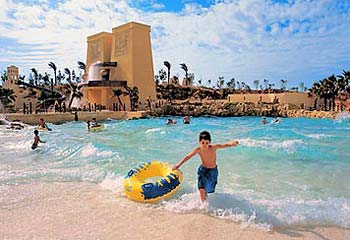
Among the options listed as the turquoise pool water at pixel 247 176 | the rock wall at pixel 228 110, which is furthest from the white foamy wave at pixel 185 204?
the rock wall at pixel 228 110

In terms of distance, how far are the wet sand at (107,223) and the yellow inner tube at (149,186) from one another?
0.19 metres

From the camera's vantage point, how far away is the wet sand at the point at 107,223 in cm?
378

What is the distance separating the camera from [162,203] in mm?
5012

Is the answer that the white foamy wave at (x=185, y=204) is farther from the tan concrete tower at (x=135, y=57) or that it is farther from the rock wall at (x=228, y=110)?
the tan concrete tower at (x=135, y=57)

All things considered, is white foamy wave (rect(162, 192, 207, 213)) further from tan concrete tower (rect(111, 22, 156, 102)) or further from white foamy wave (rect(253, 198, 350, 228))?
tan concrete tower (rect(111, 22, 156, 102))

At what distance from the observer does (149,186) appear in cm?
A: 505

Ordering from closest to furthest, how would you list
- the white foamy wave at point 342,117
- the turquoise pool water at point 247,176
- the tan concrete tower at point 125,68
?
the turquoise pool water at point 247,176 → the white foamy wave at point 342,117 → the tan concrete tower at point 125,68

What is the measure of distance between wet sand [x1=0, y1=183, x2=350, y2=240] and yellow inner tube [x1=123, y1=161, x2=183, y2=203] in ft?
0.61

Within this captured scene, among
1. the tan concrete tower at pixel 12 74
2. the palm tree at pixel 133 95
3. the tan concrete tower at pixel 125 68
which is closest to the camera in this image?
the palm tree at pixel 133 95

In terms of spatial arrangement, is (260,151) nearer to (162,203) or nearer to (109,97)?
(162,203)

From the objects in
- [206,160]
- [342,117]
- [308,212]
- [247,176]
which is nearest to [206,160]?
[206,160]

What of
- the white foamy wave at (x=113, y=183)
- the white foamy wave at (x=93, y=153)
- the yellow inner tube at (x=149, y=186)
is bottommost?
the white foamy wave at (x=93, y=153)

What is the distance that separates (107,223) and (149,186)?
1022 mm

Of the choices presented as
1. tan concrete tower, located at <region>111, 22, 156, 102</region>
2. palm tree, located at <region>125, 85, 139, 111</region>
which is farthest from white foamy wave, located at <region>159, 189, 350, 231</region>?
tan concrete tower, located at <region>111, 22, 156, 102</region>
